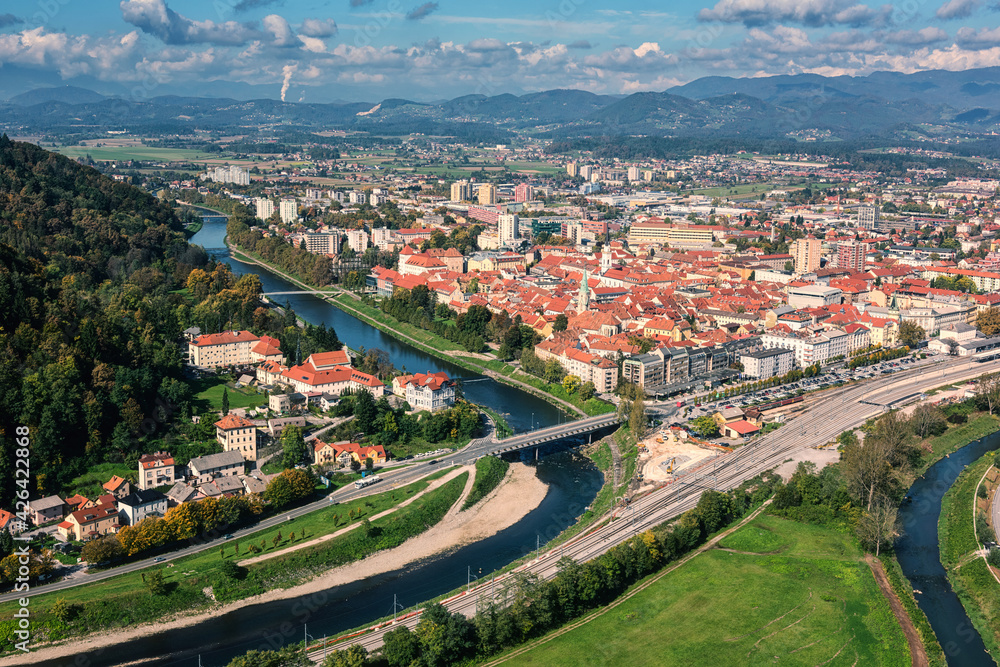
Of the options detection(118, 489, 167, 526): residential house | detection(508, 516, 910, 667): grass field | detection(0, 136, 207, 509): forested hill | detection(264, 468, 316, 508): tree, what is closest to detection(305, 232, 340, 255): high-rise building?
detection(0, 136, 207, 509): forested hill

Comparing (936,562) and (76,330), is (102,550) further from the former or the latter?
(936,562)

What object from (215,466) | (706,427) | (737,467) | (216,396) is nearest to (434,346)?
(216,396)

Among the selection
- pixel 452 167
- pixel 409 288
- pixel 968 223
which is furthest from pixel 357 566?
pixel 452 167

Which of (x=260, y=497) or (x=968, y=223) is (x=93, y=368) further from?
(x=968, y=223)

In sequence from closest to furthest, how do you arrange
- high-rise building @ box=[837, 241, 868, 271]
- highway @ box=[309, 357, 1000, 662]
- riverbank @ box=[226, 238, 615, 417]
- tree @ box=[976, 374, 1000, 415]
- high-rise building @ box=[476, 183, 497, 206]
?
1. highway @ box=[309, 357, 1000, 662]
2. tree @ box=[976, 374, 1000, 415]
3. riverbank @ box=[226, 238, 615, 417]
4. high-rise building @ box=[837, 241, 868, 271]
5. high-rise building @ box=[476, 183, 497, 206]

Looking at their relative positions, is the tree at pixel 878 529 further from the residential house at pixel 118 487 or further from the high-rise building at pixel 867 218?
the high-rise building at pixel 867 218

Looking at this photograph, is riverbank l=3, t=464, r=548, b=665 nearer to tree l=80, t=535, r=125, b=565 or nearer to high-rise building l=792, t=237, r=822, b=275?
tree l=80, t=535, r=125, b=565

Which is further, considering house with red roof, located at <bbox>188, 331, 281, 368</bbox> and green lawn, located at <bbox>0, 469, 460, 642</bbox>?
house with red roof, located at <bbox>188, 331, 281, 368</bbox>
